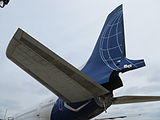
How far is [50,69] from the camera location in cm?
614

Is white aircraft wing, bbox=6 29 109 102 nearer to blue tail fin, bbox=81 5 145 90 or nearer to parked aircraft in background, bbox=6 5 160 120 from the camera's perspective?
parked aircraft in background, bbox=6 5 160 120

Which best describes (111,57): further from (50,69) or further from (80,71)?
(50,69)

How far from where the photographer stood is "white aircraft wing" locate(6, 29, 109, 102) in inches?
215

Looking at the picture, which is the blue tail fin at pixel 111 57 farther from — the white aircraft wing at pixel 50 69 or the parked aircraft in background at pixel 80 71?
the white aircraft wing at pixel 50 69

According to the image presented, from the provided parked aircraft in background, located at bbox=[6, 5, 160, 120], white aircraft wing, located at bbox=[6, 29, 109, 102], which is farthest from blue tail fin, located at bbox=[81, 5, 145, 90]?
white aircraft wing, located at bbox=[6, 29, 109, 102]

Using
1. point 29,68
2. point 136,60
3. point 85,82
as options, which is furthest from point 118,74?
point 29,68

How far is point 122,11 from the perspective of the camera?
916cm

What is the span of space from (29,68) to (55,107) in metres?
3.39

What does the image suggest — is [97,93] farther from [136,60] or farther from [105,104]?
[136,60]

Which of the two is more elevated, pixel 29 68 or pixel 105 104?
pixel 29 68

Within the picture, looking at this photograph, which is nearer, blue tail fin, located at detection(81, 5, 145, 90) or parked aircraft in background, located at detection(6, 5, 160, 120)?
parked aircraft in background, located at detection(6, 5, 160, 120)

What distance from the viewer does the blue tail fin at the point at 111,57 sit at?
731cm

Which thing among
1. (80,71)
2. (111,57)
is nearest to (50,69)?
(80,71)

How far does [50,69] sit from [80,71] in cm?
73
